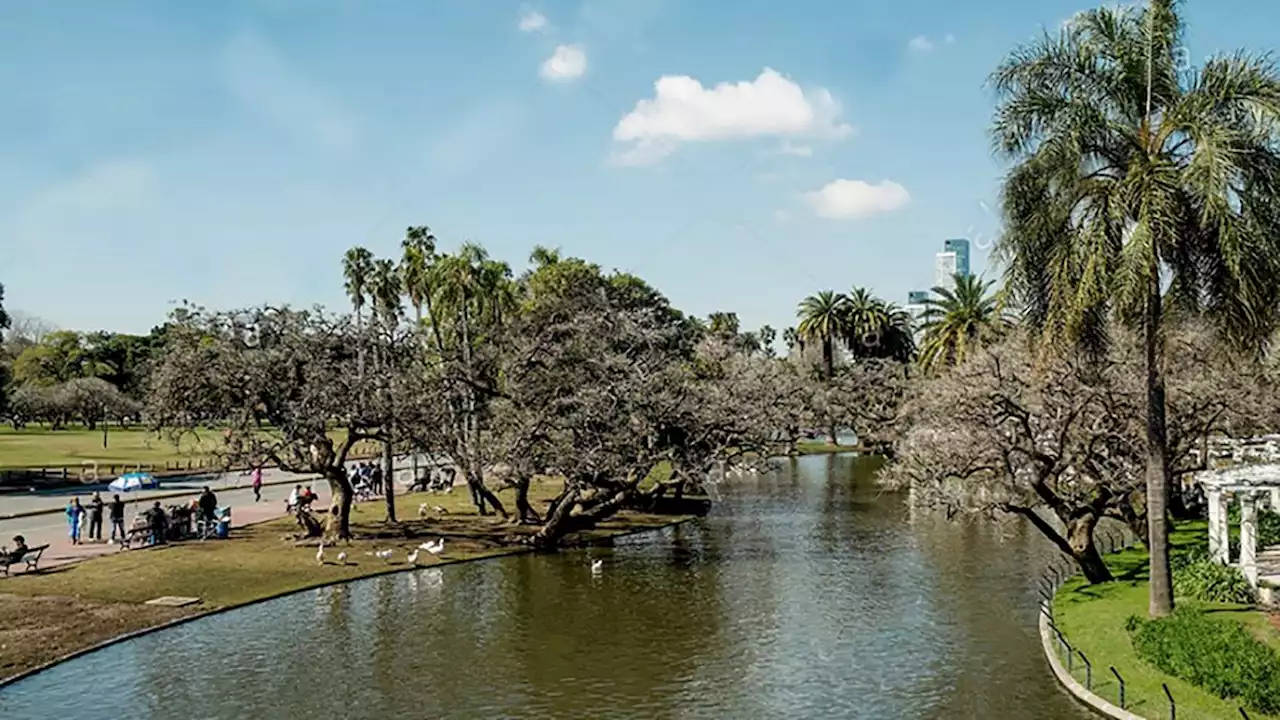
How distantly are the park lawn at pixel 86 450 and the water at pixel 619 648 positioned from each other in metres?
39.0

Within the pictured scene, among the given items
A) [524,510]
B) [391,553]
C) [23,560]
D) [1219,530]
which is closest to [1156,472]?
[1219,530]

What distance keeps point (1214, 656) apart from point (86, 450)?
95.9 meters

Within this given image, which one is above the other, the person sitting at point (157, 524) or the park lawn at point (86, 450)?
the park lawn at point (86, 450)

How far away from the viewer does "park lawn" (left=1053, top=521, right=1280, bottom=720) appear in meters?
20.4

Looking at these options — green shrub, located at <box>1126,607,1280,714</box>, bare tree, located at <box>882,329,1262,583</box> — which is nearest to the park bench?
bare tree, located at <box>882,329,1262,583</box>

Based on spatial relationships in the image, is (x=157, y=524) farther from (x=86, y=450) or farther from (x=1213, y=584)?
(x=86, y=450)

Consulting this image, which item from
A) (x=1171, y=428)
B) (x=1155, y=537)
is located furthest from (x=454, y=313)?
(x=1155, y=537)

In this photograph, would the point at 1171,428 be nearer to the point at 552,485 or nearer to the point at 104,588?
the point at 104,588

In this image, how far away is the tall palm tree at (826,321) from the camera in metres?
108

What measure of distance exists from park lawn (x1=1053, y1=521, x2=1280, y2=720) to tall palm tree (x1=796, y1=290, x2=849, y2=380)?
71.7 m

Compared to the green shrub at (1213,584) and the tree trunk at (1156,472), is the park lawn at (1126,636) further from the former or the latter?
the tree trunk at (1156,472)

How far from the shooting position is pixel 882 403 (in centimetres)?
9588

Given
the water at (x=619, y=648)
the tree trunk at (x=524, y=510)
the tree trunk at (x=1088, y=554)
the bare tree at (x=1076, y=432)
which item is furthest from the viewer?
the tree trunk at (x=524, y=510)

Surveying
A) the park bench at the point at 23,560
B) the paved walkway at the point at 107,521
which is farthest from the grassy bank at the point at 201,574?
the paved walkway at the point at 107,521
